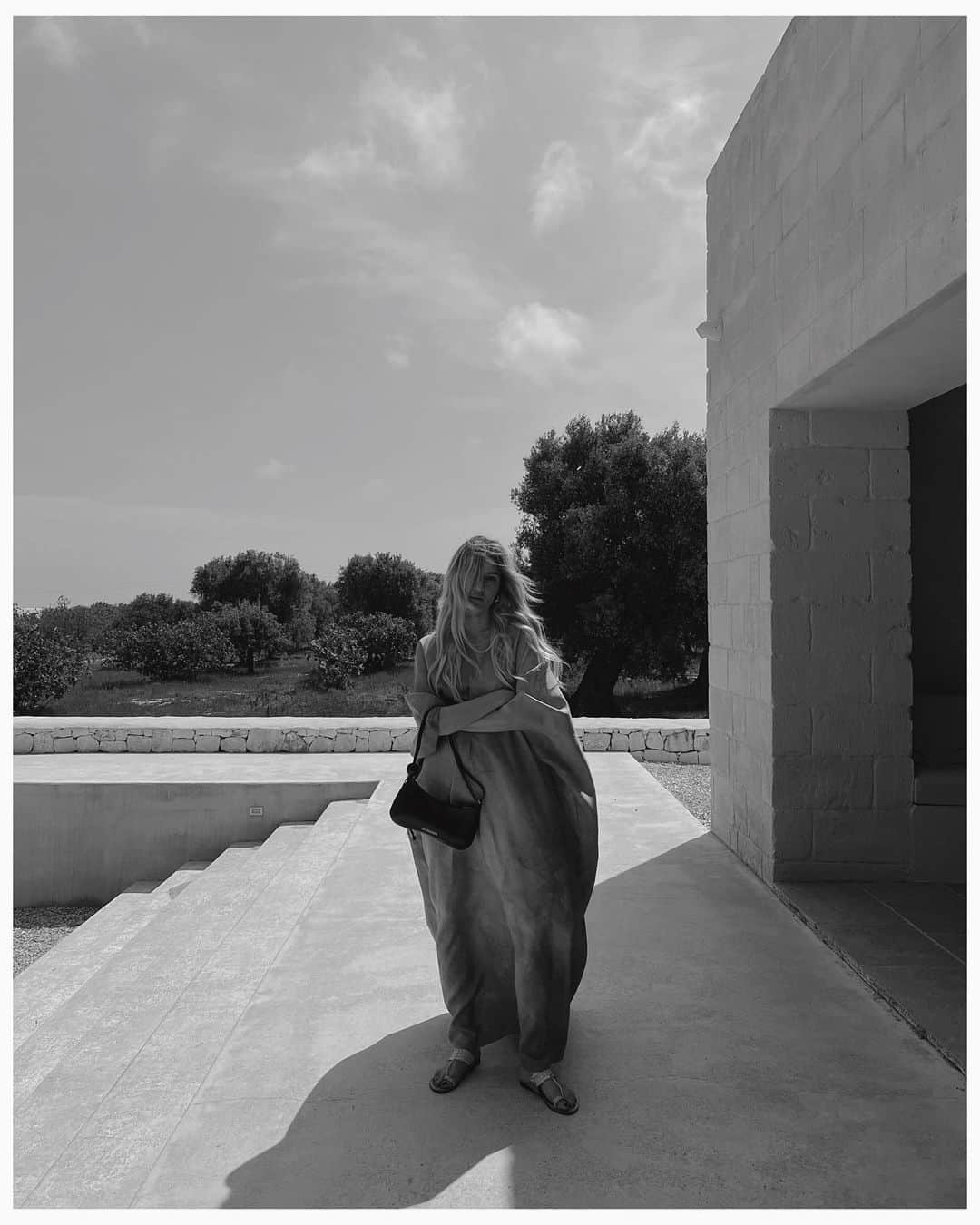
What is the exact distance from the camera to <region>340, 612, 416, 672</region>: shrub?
24.2 meters

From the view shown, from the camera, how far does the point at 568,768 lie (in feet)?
7.97

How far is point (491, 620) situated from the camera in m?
2.48

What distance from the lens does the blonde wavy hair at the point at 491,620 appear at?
7.93 ft

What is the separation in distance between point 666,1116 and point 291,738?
747 centimetres

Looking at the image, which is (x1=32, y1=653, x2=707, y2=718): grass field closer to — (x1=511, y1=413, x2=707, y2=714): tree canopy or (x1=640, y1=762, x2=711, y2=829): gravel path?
(x1=511, y1=413, x2=707, y2=714): tree canopy

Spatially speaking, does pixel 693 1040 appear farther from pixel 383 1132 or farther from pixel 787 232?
pixel 787 232

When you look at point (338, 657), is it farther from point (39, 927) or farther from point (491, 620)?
point (491, 620)

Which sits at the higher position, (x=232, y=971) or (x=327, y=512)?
(x=327, y=512)

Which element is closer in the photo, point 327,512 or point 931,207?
point 931,207

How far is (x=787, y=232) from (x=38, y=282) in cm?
3090

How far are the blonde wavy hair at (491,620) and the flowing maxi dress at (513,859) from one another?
0.03m

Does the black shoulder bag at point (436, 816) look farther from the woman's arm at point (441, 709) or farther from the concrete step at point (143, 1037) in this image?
the concrete step at point (143, 1037)

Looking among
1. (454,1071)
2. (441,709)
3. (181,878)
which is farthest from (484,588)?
(181,878)

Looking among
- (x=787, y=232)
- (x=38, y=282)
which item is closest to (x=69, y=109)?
(x=787, y=232)
